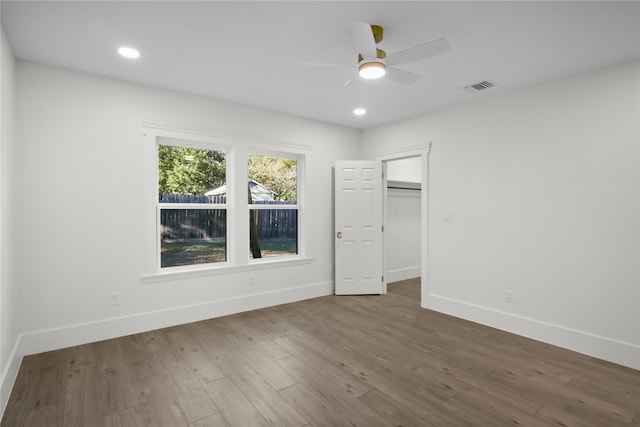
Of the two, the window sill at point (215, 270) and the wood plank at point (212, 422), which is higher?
the window sill at point (215, 270)

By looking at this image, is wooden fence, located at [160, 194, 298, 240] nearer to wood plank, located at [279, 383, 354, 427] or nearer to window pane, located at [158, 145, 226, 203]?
window pane, located at [158, 145, 226, 203]

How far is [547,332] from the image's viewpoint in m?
3.23

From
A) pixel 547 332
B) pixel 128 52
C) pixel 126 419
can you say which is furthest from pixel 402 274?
pixel 128 52

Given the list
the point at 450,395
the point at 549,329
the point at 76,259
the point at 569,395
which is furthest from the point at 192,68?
the point at 549,329

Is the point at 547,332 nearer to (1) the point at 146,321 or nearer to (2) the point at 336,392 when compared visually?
(2) the point at 336,392

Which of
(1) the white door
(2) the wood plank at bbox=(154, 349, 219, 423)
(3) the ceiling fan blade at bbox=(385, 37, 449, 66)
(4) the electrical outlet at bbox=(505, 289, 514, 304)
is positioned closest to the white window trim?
(1) the white door

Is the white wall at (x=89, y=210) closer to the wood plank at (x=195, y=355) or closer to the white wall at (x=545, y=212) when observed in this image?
the wood plank at (x=195, y=355)

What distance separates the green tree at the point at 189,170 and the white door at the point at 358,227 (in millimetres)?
1749

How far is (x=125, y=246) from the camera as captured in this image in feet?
10.9

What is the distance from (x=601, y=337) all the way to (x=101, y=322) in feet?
15.2

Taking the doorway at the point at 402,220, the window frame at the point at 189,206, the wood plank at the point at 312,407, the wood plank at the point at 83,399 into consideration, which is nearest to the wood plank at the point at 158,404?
the wood plank at the point at 83,399

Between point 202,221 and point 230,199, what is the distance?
427mm

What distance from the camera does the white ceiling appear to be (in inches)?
83.5

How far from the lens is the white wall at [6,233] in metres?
2.22
